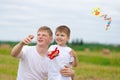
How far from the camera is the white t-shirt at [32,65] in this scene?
622 centimetres

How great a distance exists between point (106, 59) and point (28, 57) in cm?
2046

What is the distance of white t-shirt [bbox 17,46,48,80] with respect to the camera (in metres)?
6.22

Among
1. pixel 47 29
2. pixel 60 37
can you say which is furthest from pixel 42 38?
pixel 60 37

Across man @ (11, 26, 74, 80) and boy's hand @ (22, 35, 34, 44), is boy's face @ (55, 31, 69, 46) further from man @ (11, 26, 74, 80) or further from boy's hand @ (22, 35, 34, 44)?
boy's hand @ (22, 35, 34, 44)

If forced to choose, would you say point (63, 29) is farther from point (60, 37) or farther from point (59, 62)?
point (59, 62)

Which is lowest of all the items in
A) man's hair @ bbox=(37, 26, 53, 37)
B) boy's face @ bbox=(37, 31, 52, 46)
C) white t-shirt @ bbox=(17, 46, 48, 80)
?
white t-shirt @ bbox=(17, 46, 48, 80)

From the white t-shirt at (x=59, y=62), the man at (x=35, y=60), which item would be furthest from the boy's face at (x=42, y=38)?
the white t-shirt at (x=59, y=62)

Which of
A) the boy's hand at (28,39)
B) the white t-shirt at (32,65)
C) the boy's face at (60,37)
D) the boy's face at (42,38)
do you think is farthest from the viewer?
the white t-shirt at (32,65)

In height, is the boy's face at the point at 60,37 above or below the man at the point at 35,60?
above

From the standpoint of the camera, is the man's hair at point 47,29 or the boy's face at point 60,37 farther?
the man's hair at point 47,29

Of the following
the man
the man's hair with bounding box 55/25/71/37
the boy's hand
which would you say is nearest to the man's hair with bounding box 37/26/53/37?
the man

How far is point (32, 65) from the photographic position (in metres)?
6.24

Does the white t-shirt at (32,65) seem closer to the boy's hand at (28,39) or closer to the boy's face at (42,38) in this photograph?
the boy's face at (42,38)

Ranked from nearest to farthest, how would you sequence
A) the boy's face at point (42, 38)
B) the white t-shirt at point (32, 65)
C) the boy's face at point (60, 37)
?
1. the boy's face at point (60, 37)
2. the boy's face at point (42, 38)
3. the white t-shirt at point (32, 65)
